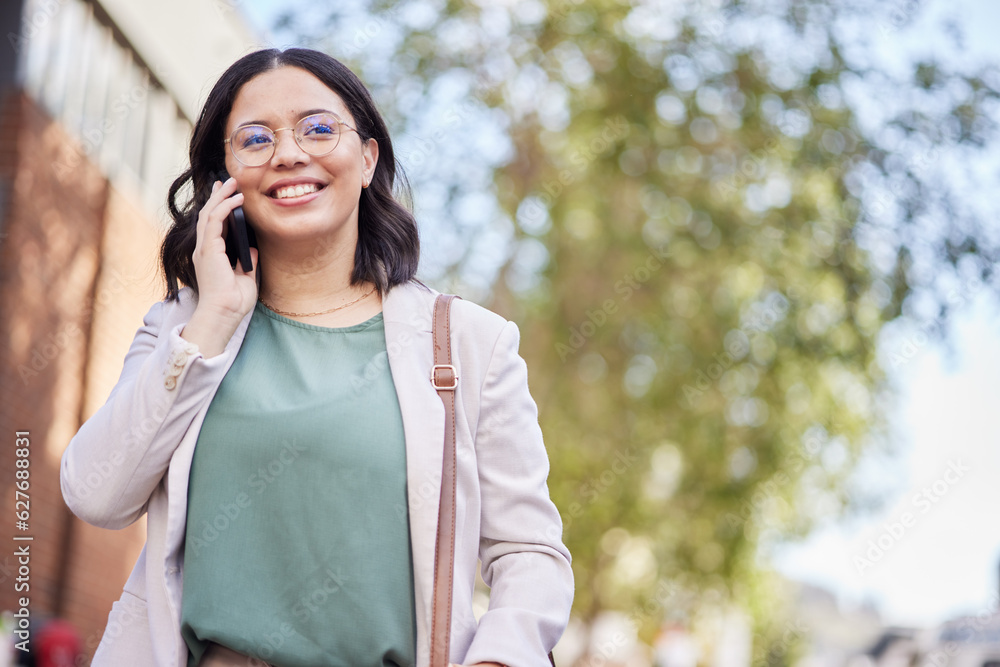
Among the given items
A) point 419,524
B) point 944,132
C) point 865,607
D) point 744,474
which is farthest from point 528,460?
point 865,607

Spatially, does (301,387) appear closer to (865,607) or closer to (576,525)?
(576,525)

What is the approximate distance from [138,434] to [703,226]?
31.7 ft

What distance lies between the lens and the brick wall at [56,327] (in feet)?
30.5

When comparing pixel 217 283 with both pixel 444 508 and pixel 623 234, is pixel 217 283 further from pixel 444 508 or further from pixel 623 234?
pixel 623 234

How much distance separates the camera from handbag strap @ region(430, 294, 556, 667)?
1925 millimetres

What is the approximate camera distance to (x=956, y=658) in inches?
408

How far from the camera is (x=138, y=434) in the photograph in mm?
1981

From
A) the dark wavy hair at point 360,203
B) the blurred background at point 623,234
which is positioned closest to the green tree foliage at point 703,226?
the blurred background at point 623,234

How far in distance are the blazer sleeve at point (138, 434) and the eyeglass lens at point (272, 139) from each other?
467 mm

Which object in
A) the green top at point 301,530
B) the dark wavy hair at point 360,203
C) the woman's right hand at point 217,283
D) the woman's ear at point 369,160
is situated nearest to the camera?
the green top at point 301,530

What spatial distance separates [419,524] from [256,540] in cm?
31

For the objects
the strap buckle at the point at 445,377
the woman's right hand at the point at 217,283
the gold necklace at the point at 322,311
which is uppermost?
the woman's right hand at the point at 217,283

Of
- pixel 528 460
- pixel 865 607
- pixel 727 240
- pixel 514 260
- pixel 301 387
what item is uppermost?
pixel 301 387

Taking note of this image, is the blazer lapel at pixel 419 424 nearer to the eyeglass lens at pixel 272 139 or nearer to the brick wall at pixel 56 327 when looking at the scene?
the eyeglass lens at pixel 272 139
